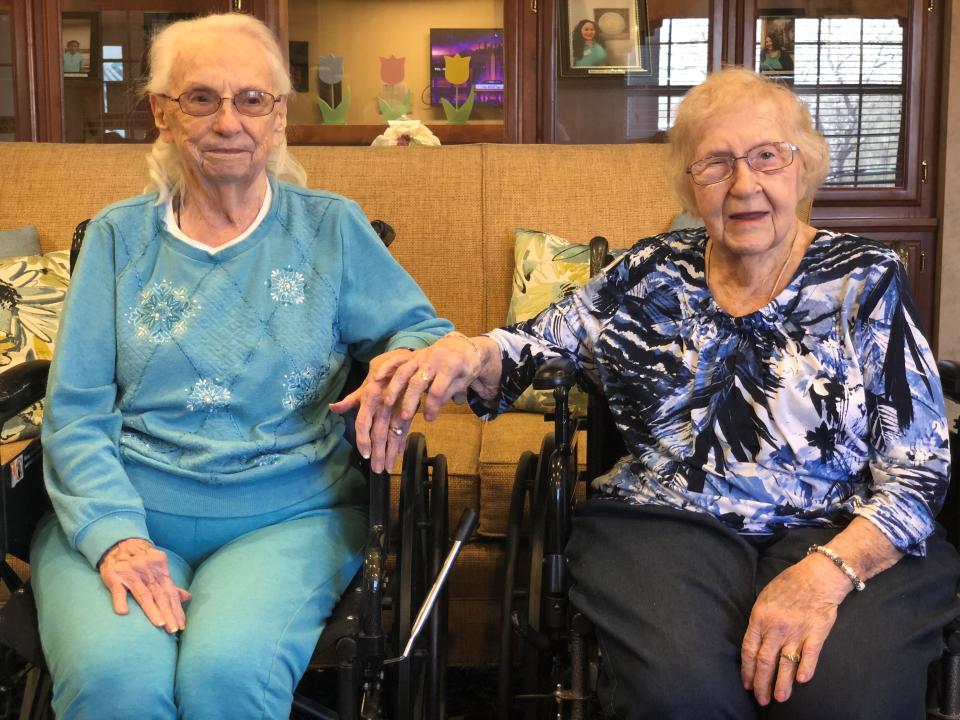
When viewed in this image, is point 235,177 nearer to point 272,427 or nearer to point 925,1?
point 272,427

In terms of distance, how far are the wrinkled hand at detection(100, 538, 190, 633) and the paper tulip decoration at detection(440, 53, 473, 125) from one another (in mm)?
2741

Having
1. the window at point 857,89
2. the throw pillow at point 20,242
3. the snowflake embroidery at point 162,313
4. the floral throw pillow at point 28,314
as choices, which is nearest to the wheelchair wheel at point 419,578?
the snowflake embroidery at point 162,313

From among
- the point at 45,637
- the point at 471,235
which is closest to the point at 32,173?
the point at 471,235

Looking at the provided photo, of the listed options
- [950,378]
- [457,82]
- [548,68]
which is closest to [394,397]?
[950,378]

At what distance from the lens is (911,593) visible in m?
1.32

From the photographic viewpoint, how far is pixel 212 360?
151 cm

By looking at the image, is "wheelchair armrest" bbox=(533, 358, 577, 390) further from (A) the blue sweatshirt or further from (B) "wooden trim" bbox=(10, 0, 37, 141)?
(B) "wooden trim" bbox=(10, 0, 37, 141)

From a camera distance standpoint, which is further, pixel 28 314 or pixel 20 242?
pixel 20 242

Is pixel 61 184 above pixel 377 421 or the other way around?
above

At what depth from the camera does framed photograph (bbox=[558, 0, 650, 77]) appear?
374 cm

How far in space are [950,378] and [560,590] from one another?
0.62 metres

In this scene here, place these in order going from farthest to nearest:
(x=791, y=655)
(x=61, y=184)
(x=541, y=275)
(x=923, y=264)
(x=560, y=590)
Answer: (x=923, y=264)
(x=61, y=184)
(x=541, y=275)
(x=560, y=590)
(x=791, y=655)

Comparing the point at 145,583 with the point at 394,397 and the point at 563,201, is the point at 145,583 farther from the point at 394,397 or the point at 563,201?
the point at 563,201

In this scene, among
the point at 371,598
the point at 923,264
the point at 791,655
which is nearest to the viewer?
the point at 791,655
